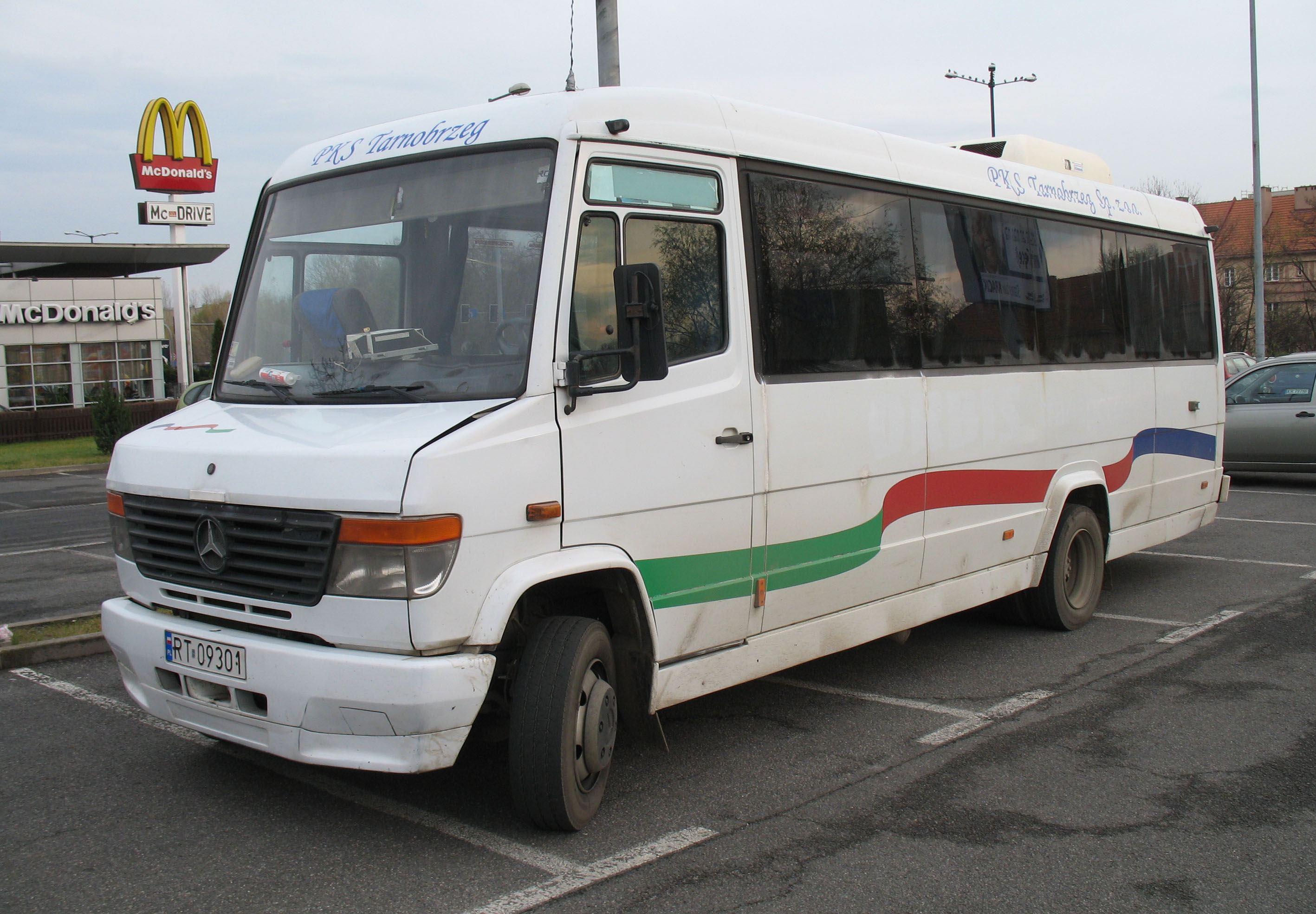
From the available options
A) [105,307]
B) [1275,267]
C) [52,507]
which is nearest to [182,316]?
[105,307]

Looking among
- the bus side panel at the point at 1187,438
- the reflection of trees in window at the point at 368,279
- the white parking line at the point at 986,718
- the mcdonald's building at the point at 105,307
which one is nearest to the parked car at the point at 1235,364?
the bus side panel at the point at 1187,438

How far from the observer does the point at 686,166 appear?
192 inches

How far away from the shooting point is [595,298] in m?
4.39

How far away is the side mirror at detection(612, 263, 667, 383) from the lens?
4.16 meters

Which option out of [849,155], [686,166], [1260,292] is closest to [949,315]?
[849,155]

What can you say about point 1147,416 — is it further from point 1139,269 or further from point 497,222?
point 497,222

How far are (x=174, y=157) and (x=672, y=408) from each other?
38067 millimetres

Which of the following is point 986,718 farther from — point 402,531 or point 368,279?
point 368,279

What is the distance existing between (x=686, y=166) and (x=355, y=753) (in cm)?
273

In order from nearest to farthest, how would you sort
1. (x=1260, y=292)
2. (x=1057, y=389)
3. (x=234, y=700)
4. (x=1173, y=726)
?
(x=234, y=700)
(x=1173, y=726)
(x=1057, y=389)
(x=1260, y=292)

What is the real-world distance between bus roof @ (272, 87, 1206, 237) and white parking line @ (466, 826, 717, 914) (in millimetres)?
2711

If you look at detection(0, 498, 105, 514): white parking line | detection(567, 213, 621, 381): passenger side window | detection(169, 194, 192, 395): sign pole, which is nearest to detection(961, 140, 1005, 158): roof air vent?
detection(567, 213, 621, 381): passenger side window

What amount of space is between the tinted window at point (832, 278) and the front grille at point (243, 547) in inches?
87.9

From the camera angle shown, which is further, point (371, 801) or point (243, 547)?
point (371, 801)
